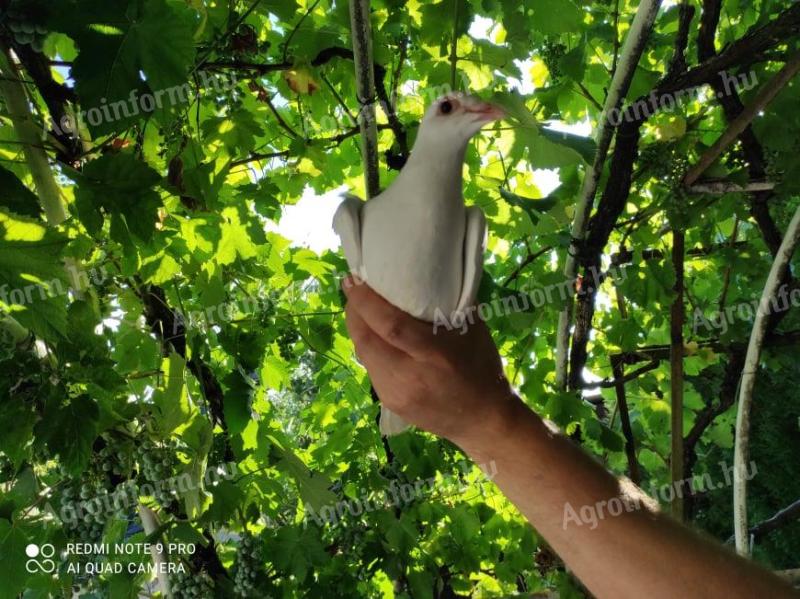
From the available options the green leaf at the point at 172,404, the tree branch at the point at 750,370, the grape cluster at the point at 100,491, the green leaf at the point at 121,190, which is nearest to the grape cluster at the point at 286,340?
the green leaf at the point at 172,404

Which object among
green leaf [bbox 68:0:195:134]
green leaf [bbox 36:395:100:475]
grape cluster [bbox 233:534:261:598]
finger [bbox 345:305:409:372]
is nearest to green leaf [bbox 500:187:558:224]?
finger [bbox 345:305:409:372]

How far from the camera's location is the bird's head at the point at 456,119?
0.74 metres

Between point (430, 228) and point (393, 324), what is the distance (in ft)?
0.45

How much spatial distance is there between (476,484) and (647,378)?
976 millimetres

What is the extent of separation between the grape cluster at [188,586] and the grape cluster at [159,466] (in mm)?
297

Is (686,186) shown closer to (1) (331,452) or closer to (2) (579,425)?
(2) (579,425)

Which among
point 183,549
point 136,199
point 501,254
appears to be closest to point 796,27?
point 136,199

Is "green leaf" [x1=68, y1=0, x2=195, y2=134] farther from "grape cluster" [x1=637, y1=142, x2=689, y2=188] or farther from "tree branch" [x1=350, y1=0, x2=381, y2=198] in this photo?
"grape cluster" [x1=637, y1=142, x2=689, y2=188]

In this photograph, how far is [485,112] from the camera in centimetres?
74

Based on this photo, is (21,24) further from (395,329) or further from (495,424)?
(495,424)

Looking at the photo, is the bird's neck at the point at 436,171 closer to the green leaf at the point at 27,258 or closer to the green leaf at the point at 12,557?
the green leaf at the point at 27,258

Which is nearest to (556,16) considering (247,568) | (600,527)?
(600,527)

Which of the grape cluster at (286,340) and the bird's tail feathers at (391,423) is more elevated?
the grape cluster at (286,340)

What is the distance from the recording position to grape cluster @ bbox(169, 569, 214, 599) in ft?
5.14
